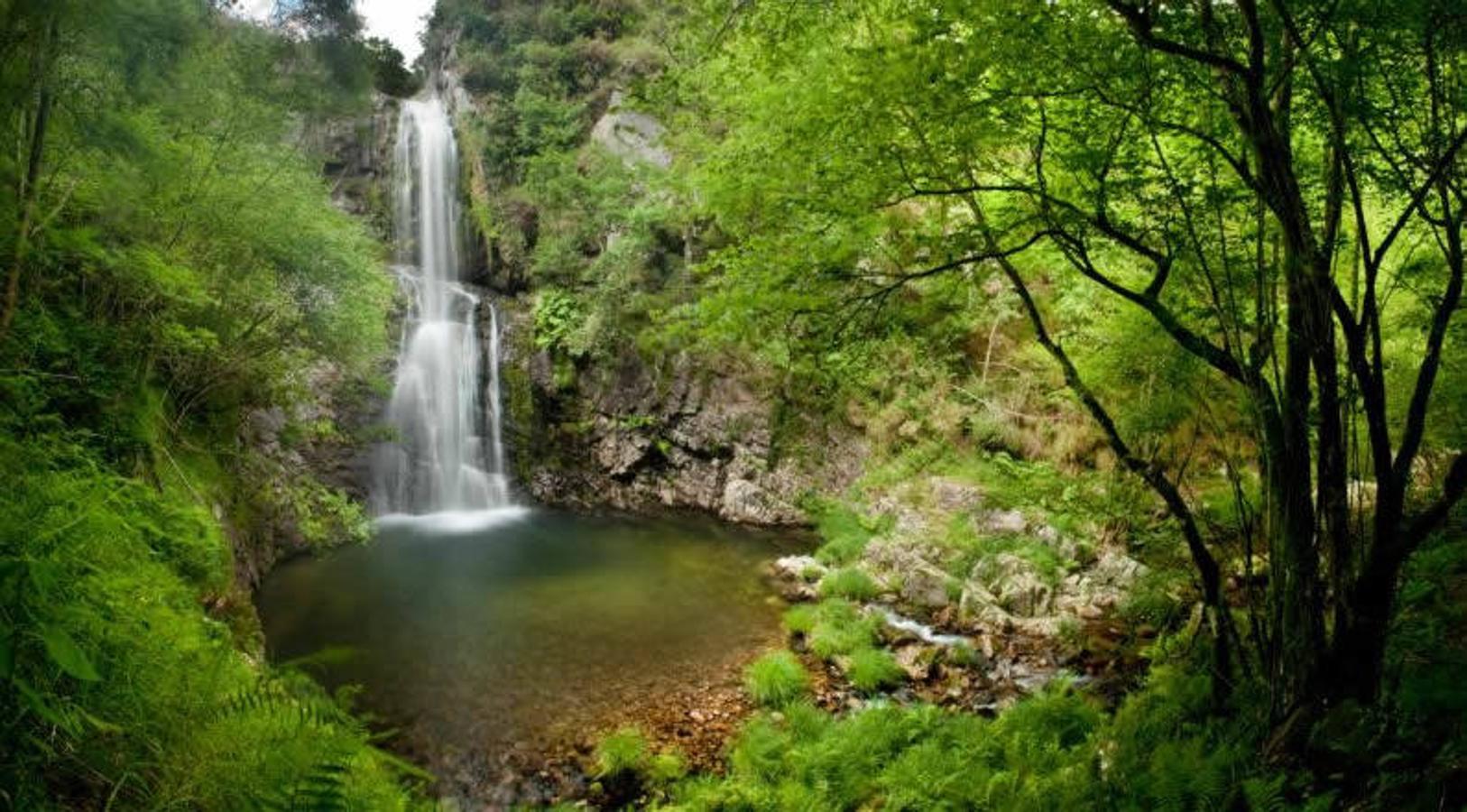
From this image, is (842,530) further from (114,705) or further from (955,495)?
(114,705)

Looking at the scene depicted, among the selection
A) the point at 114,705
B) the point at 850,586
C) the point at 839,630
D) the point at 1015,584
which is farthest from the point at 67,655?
the point at 1015,584

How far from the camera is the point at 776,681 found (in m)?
7.80

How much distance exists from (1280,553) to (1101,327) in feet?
16.5

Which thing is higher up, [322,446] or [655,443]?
[655,443]

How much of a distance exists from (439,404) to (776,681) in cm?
1294

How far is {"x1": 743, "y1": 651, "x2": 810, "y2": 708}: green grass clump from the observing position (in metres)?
7.70

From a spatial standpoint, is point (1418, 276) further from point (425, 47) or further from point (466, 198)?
point (425, 47)

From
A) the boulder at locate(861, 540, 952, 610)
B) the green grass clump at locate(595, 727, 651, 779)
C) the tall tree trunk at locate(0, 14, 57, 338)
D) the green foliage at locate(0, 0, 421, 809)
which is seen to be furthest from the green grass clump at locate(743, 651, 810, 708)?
the tall tree trunk at locate(0, 14, 57, 338)

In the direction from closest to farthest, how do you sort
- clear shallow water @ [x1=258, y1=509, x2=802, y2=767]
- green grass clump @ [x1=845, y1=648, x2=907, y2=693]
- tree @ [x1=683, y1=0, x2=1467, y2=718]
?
tree @ [x1=683, y1=0, x2=1467, y2=718]
clear shallow water @ [x1=258, y1=509, x2=802, y2=767]
green grass clump @ [x1=845, y1=648, x2=907, y2=693]

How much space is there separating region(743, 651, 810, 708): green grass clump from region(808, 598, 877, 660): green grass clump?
629 millimetres

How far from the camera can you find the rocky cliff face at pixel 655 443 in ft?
52.3

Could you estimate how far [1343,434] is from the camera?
3395 mm

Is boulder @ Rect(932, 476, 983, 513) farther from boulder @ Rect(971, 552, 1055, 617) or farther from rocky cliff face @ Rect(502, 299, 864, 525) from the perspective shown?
rocky cliff face @ Rect(502, 299, 864, 525)

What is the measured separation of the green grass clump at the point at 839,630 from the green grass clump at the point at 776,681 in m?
0.63
